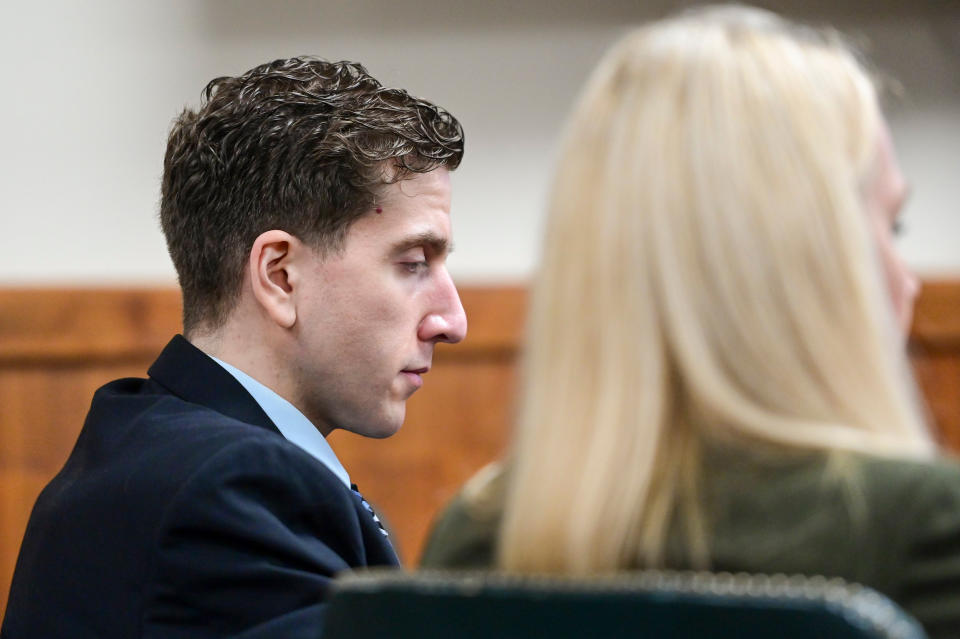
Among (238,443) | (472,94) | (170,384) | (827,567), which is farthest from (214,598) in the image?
(472,94)

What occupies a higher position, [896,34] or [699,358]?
[896,34]

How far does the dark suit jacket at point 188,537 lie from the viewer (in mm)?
1022

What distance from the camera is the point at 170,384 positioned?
123cm

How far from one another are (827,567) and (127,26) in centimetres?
233

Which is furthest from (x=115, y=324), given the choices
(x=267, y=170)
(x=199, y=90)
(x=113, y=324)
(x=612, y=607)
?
(x=612, y=607)

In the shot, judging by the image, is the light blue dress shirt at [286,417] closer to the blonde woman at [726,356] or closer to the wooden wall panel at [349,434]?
the blonde woman at [726,356]

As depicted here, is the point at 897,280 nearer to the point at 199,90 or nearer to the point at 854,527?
the point at 854,527

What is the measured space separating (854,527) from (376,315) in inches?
31.5

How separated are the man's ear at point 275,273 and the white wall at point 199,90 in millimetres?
1274

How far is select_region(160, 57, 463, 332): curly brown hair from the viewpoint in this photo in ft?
4.38

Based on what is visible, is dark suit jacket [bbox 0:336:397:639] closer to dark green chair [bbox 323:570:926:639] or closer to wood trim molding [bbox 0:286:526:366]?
dark green chair [bbox 323:570:926:639]

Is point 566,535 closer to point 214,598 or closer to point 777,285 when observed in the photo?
point 777,285

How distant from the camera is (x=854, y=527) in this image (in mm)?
621

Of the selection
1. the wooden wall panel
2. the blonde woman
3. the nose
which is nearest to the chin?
the nose
